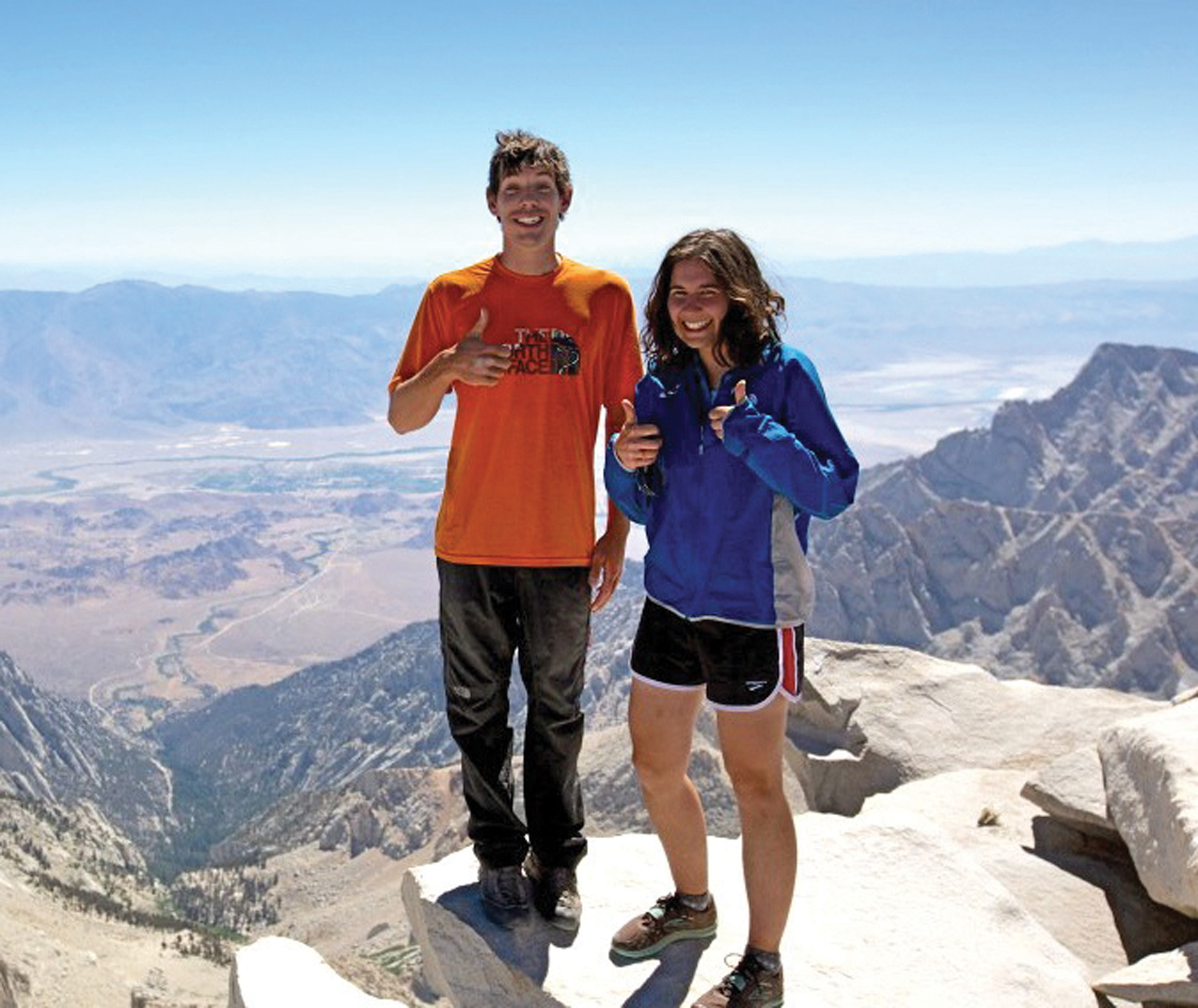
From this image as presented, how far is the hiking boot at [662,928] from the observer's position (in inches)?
261

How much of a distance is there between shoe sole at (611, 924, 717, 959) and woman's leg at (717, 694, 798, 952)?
0.60m

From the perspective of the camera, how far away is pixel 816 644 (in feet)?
54.1

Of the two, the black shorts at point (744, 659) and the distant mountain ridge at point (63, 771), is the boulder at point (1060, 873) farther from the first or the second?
the distant mountain ridge at point (63, 771)

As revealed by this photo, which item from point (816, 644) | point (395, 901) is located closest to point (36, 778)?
point (395, 901)

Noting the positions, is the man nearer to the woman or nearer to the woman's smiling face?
the woman

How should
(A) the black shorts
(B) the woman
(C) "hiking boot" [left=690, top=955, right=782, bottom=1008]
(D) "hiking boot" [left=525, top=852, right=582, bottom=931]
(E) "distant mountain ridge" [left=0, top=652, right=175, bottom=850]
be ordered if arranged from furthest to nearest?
(E) "distant mountain ridge" [left=0, top=652, right=175, bottom=850] < (D) "hiking boot" [left=525, top=852, right=582, bottom=931] < (C) "hiking boot" [left=690, top=955, right=782, bottom=1008] < (A) the black shorts < (B) the woman

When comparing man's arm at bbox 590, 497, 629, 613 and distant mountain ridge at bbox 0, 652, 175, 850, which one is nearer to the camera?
man's arm at bbox 590, 497, 629, 613

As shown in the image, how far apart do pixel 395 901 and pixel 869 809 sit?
276 ft

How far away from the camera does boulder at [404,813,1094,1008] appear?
6.45 m

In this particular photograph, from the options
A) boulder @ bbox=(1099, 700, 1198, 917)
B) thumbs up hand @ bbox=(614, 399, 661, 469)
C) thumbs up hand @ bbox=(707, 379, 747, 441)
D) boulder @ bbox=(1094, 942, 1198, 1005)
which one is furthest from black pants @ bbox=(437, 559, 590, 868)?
boulder @ bbox=(1099, 700, 1198, 917)

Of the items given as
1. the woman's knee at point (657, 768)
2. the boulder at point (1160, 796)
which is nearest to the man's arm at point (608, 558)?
the woman's knee at point (657, 768)

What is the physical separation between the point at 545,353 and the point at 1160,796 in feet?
16.6

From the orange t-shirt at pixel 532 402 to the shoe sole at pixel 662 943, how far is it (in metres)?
2.25

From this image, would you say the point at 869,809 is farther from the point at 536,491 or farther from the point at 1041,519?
the point at 1041,519
